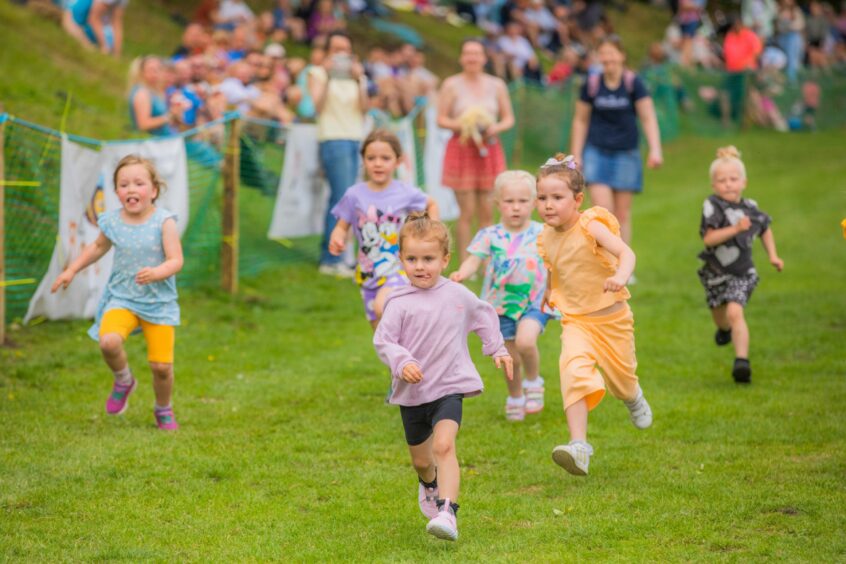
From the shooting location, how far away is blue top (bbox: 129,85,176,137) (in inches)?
483

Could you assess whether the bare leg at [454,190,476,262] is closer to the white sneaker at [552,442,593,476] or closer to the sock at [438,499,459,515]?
the white sneaker at [552,442,593,476]

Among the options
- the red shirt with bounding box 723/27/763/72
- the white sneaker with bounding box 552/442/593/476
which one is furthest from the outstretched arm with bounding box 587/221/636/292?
the red shirt with bounding box 723/27/763/72

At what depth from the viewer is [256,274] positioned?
42.1ft

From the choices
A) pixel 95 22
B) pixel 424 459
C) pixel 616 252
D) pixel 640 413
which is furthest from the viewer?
pixel 95 22

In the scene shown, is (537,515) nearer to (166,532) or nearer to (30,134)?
(166,532)

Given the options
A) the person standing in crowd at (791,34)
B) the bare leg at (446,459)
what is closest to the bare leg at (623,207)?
the bare leg at (446,459)

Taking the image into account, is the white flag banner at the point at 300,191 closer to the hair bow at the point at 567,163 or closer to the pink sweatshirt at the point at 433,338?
the hair bow at the point at 567,163

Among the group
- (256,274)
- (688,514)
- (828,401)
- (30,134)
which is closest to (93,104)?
(256,274)

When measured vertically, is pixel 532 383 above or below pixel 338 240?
below

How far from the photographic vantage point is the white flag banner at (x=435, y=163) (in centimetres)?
1653

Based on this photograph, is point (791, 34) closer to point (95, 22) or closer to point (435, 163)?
point (435, 163)

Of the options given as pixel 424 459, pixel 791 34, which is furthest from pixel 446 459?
pixel 791 34

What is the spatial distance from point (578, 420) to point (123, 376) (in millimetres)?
2915

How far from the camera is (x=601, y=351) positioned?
6594 mm
